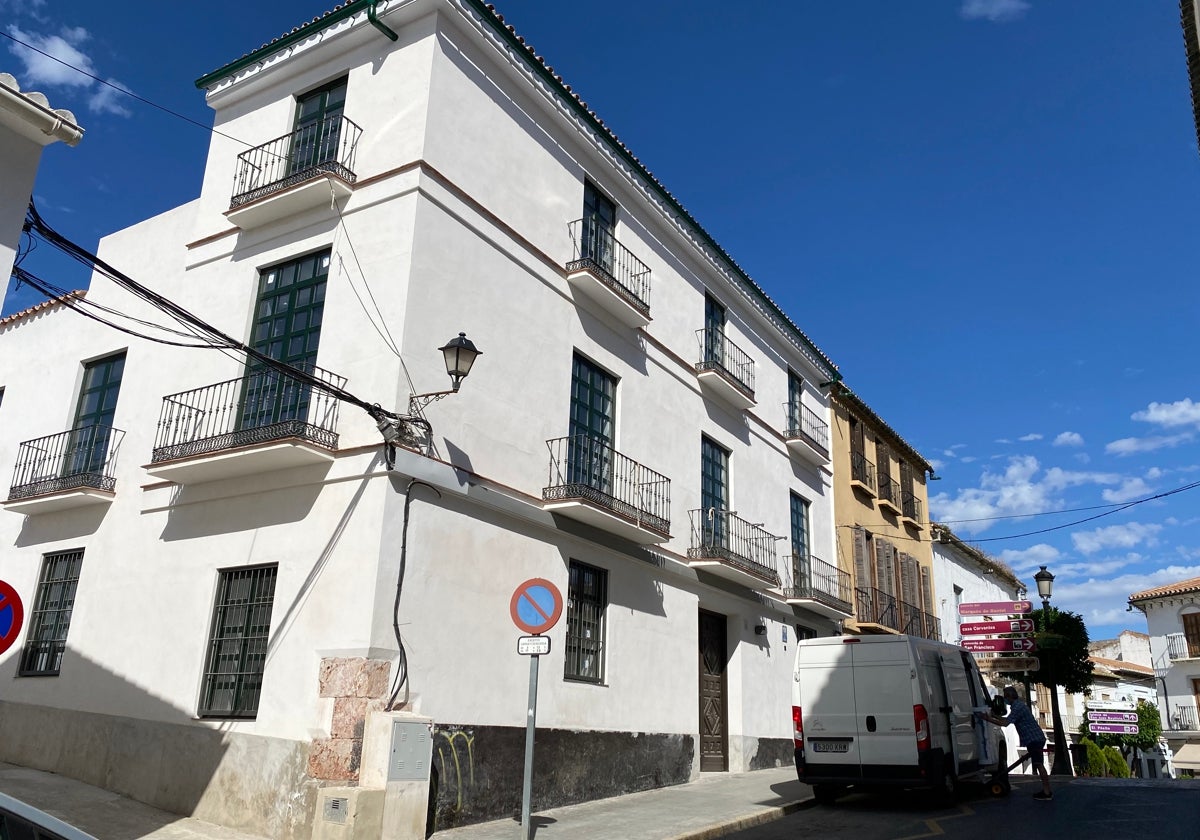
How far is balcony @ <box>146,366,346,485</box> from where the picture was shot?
10555mm

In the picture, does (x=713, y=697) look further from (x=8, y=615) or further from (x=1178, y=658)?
(x=1178, y=658)

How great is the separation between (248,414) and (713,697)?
381 inches

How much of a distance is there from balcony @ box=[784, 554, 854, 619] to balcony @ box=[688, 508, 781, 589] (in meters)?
0.80

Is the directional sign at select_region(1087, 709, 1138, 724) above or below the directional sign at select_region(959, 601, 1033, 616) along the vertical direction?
below

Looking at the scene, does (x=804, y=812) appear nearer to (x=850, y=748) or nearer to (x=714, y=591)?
(x=850, y=748)

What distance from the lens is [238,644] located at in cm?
1095

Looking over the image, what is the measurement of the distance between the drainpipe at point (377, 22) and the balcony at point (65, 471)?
22.8ft

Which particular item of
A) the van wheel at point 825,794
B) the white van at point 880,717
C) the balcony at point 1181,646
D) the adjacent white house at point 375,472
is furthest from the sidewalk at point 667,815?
the balcony at point 1181,646

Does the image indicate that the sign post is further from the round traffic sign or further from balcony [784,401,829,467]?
balcony [784,401,829,467]

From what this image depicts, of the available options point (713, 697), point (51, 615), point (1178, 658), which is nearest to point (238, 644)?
point (51, 615)

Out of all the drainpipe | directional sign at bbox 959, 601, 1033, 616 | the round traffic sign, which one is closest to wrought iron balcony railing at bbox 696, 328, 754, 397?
directional sign at bbox 959, 601, 1033, 616

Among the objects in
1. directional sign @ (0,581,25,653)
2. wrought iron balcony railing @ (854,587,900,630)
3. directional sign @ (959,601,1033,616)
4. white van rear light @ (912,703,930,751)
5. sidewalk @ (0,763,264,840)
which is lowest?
sidewalk @ (0,763,264,840)

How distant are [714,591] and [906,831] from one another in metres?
6.93

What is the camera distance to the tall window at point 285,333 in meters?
11.5
